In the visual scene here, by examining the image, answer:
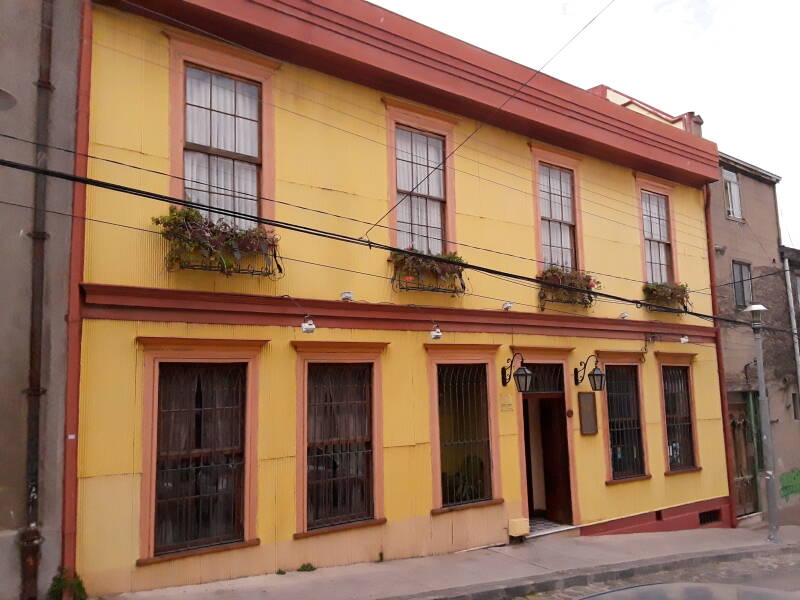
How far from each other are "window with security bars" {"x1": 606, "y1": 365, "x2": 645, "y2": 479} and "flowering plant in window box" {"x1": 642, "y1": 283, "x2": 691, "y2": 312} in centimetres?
155

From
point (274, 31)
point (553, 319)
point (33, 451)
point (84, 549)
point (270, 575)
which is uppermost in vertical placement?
point (274, 31)

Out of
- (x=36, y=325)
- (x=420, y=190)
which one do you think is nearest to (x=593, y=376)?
(x=420, y=190)

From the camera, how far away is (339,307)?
9234 millimetres

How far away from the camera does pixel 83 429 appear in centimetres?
719

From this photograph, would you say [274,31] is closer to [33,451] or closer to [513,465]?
[33,451]

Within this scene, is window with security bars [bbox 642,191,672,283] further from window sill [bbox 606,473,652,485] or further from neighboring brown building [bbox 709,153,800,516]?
window sill [bbox 606,473,652,485]

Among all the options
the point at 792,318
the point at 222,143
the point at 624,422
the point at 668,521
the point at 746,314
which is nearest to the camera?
the point at 222,143

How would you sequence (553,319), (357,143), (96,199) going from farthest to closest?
(553,319)
(357,143)
(96,199)

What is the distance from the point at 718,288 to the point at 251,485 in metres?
11.6

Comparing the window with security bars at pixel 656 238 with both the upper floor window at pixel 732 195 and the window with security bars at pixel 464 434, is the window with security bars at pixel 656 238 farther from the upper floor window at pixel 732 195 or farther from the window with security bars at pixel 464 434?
the window with security bars at pixel 464 434

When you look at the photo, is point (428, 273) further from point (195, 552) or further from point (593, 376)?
point (195, 552)

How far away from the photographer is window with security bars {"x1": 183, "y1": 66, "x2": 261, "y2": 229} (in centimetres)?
846

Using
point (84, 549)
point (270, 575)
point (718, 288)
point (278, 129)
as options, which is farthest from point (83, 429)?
point (718, 288)

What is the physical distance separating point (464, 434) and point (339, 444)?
7.59 ft
